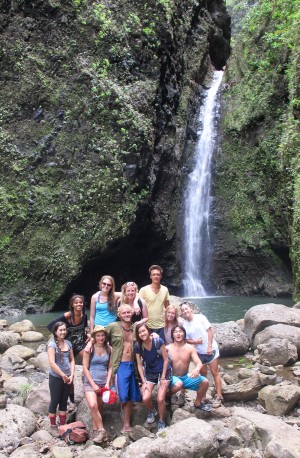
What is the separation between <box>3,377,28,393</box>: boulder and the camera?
274 inches

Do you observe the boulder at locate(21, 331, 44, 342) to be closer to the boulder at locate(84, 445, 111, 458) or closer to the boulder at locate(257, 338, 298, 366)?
the boulder at locate(257, 338, 298, 366)

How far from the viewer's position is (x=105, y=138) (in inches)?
653

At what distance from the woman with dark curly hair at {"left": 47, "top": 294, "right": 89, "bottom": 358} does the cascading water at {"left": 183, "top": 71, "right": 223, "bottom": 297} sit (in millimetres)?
15232

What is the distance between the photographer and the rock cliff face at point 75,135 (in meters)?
15.6

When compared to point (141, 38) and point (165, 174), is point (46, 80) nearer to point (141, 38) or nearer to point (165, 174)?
point (141, 38)

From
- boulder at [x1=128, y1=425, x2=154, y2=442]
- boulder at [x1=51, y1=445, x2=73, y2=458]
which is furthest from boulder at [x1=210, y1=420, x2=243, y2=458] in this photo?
boulder at [x1=51, y1=445, x2=73, y2=458]

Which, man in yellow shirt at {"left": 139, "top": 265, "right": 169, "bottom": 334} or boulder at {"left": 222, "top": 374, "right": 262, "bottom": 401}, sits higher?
man in yellow shirt at {"left": 139, "top": 265, "right": 169, "bottom": 334}

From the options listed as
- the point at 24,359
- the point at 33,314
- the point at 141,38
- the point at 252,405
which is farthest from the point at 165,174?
the point at 252,405

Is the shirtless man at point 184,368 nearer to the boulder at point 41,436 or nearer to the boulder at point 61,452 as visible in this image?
the boulder at point 61,452

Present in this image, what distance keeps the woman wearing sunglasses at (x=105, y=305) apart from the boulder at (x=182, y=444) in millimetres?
1980

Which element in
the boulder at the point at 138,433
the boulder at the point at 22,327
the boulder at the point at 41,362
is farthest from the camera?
the boulder at the point at 22,327

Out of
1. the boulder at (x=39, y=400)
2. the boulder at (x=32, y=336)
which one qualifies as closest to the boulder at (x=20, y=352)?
the boulder at (x=32, y=336)

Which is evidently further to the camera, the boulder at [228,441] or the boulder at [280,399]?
the boulder at [280,399]

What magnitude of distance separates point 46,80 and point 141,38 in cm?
428
